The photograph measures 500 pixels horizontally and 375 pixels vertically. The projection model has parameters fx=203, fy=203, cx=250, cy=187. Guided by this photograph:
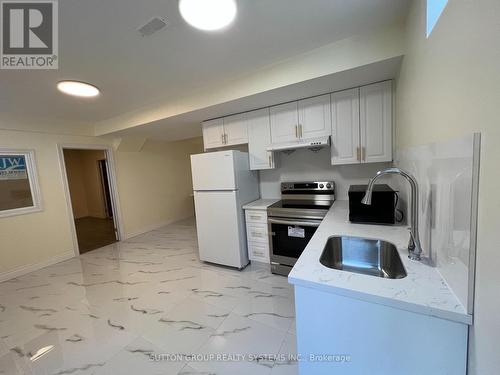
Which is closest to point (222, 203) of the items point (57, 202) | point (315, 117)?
point (315, 117)

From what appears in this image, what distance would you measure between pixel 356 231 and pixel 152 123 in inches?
119

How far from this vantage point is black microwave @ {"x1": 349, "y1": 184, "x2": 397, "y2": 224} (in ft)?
5.06

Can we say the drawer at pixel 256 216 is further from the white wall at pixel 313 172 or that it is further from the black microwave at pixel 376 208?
the black microwave at pixel 376 208

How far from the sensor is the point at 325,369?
927mm

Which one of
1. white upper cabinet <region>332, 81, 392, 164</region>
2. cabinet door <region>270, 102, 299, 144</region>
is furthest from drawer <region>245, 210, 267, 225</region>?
white upper cabinet <region>332, 81, 392, 164</region>

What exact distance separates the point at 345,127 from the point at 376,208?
1056 millimetres

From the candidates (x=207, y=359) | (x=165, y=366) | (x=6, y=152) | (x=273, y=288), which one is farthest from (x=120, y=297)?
(x=6, y=152)

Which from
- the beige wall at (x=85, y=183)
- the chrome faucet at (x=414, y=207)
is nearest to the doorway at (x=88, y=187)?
the beige wall at (x=85, y=183)

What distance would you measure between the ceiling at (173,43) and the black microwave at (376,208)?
1.27m

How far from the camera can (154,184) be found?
4941mm

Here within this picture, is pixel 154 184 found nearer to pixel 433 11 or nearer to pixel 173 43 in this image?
pixel 173 43

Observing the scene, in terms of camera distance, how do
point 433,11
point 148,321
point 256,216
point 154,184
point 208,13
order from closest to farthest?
point 433,11, point 208,13, point 148,321, point 256,216, point 154,184

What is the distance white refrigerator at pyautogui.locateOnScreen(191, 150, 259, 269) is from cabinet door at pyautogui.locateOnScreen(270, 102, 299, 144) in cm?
51

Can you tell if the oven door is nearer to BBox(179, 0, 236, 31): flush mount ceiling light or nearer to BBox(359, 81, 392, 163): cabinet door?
BBox(359, 81, 392, 163): cabinet door
